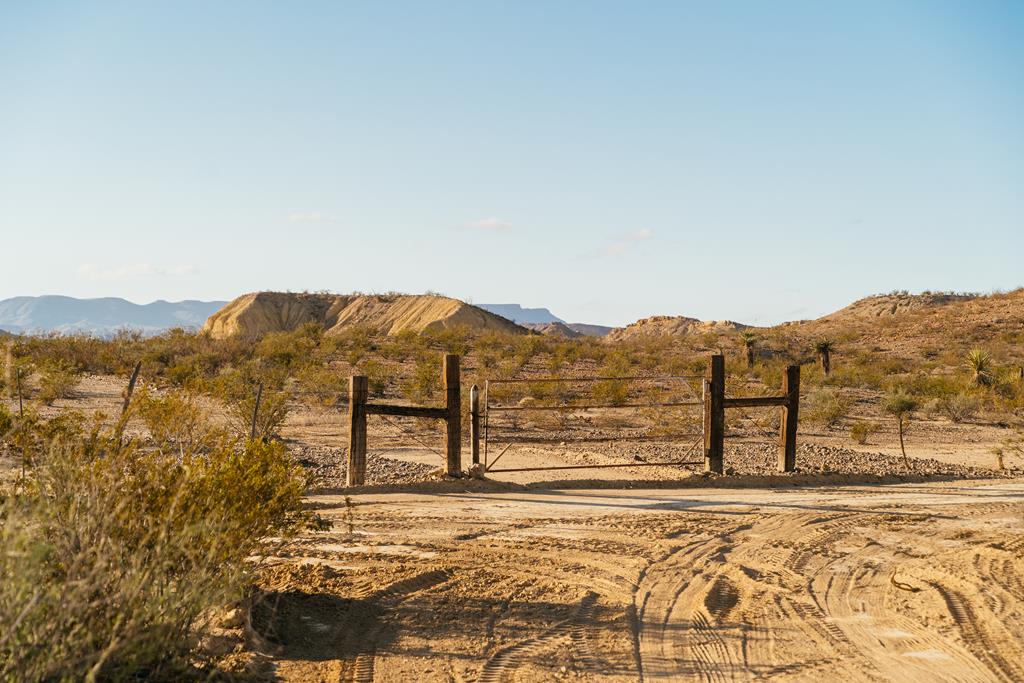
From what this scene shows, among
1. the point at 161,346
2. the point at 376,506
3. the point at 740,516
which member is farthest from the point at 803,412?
the point at 161,346

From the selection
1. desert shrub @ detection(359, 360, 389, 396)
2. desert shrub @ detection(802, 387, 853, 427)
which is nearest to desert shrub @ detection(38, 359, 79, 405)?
desert shrub @ detection(359, 360, 389, 396)

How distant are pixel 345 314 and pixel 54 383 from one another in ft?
156

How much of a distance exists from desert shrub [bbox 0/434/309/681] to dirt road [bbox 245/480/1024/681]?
907mm

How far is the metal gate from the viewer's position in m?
18.3

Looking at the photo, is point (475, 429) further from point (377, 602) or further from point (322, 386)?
point (322, 386)

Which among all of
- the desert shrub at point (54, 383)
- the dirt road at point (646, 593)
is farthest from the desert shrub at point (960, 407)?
the desert shrub at point (54, 383)

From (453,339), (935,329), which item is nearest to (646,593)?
(453,339)

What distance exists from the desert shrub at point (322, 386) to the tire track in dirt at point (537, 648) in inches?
775

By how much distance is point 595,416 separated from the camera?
25281 millimetres

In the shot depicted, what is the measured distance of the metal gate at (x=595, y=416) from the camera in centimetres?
1827

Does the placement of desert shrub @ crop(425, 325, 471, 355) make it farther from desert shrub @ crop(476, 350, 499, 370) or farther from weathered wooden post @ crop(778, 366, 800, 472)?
weathered wooden post @ crop(778, 366, 800, 472)

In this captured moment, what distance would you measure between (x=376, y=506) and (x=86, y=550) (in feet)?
22.3

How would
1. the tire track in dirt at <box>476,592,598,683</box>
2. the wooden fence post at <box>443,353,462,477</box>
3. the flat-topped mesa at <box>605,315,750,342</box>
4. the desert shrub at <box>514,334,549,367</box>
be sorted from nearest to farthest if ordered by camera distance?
the tire track in dirt at <box>476,592,598,683</box> → the wooden fence post at <box>443,353,462,477</box> → the desert shrub at <box>514,334,549,367</box> → the flat-topped mesa at <box>605,315,750,342</box>

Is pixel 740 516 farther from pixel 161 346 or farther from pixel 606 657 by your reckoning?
pixel 161 346
